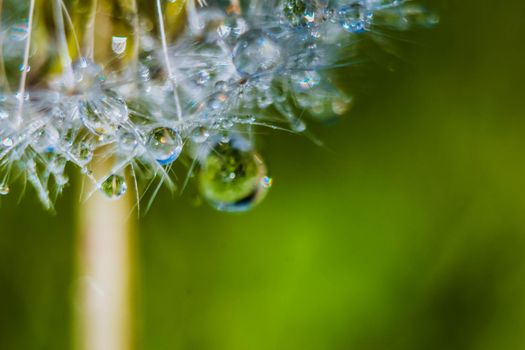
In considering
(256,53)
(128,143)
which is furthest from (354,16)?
(128,143)

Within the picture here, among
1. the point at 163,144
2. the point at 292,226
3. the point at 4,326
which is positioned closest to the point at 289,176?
the point at 292,226

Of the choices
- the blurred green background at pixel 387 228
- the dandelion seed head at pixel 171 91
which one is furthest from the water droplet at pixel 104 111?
the blurred green background at pixel 387 228

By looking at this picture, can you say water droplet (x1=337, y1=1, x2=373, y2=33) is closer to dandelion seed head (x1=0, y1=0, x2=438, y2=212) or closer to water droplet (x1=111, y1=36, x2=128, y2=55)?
dandelion seed head (x1=0, y1=0, x2=438, y2=212)

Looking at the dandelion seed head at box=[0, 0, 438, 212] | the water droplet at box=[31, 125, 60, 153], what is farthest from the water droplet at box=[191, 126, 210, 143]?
the water droplet at box=[31, 125, 60, 153]

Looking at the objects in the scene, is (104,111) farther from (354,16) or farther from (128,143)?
(354,16)

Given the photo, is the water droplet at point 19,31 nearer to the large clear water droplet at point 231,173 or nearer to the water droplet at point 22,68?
the water droplet at point 22,68

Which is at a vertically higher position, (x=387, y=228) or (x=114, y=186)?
(x=114, y=186)
